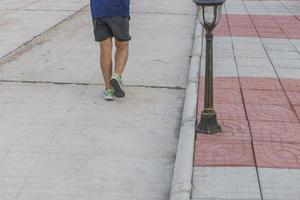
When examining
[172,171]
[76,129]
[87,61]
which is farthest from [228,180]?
[87,61]

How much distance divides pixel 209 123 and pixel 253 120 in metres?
0.59

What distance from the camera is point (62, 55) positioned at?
29.1 ft

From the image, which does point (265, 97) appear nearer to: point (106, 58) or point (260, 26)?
point (106, 58)

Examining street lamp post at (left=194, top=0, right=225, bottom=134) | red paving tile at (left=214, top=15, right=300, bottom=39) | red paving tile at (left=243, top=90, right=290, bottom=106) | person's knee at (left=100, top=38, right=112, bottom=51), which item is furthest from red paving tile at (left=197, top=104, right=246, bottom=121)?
red paving tile at (left=214, top=15, right=300, bottom=39)

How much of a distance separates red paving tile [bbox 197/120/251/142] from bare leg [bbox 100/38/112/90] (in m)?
1.68

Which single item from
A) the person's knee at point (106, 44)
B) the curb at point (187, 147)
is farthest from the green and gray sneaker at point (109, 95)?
the curb at point (187, 147)

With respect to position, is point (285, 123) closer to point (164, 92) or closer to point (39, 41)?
point (164, 92)

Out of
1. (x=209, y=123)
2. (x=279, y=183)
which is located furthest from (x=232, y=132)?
(x=279, y=183)

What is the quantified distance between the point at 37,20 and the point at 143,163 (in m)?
7.87

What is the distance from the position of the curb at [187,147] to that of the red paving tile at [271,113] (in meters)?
0.59

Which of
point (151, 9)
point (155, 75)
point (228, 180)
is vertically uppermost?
point (228, 180)

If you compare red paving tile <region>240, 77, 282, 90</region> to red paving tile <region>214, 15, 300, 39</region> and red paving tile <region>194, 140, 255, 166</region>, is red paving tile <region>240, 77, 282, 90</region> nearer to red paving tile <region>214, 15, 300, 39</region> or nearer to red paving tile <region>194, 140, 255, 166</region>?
red paving tile <region>194, 140, 255, 166</region>

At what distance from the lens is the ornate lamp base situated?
206 inches

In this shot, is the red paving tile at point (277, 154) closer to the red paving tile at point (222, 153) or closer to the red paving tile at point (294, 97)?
the red paving tile at point (222, 153)
